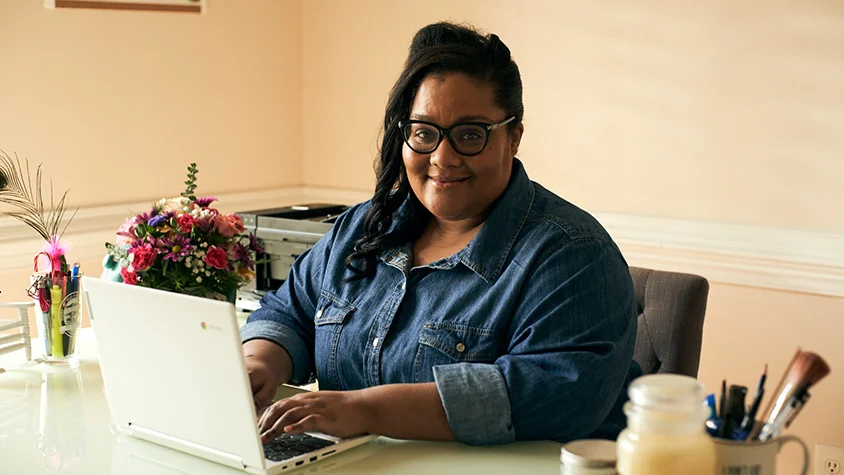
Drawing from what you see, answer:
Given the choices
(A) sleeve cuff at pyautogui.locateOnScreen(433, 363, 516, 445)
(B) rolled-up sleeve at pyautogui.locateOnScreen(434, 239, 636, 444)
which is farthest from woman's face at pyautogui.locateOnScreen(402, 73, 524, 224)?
(A) sleeve cuff at pyautogui.locateOnScreen(433, 363, 516, 445)

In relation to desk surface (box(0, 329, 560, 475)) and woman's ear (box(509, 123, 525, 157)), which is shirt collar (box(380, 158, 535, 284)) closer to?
woman's ear (box(509, 123, 525, 157))

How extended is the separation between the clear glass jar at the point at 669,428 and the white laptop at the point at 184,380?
1.88 feet

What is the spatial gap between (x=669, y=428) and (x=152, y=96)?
2775 mm

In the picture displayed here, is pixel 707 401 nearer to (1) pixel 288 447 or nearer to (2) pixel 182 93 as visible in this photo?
(1) pixel 288 447

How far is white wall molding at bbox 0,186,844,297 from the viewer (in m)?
2.78

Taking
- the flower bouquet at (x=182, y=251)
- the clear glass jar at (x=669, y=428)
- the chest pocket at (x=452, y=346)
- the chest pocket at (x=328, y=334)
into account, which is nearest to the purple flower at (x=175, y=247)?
the flower bouquet at (x=182, y=251)

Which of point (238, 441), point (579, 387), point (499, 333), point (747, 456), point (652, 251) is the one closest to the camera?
point (747, 456)

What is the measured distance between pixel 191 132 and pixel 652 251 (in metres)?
1.67

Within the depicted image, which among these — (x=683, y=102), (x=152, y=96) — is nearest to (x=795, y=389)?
(x=683, y=102)

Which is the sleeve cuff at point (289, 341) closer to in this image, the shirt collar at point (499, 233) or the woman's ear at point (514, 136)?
the shirt collar at point (499, 233)

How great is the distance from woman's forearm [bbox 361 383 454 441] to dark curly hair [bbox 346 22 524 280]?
35cm

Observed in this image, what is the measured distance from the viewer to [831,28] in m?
2.73

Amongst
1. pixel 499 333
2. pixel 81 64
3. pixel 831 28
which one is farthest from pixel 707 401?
pixel 81 64

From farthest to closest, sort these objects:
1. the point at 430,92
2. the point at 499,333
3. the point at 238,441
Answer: the point at 430,92, the point at 499,333, the point at 238,441
